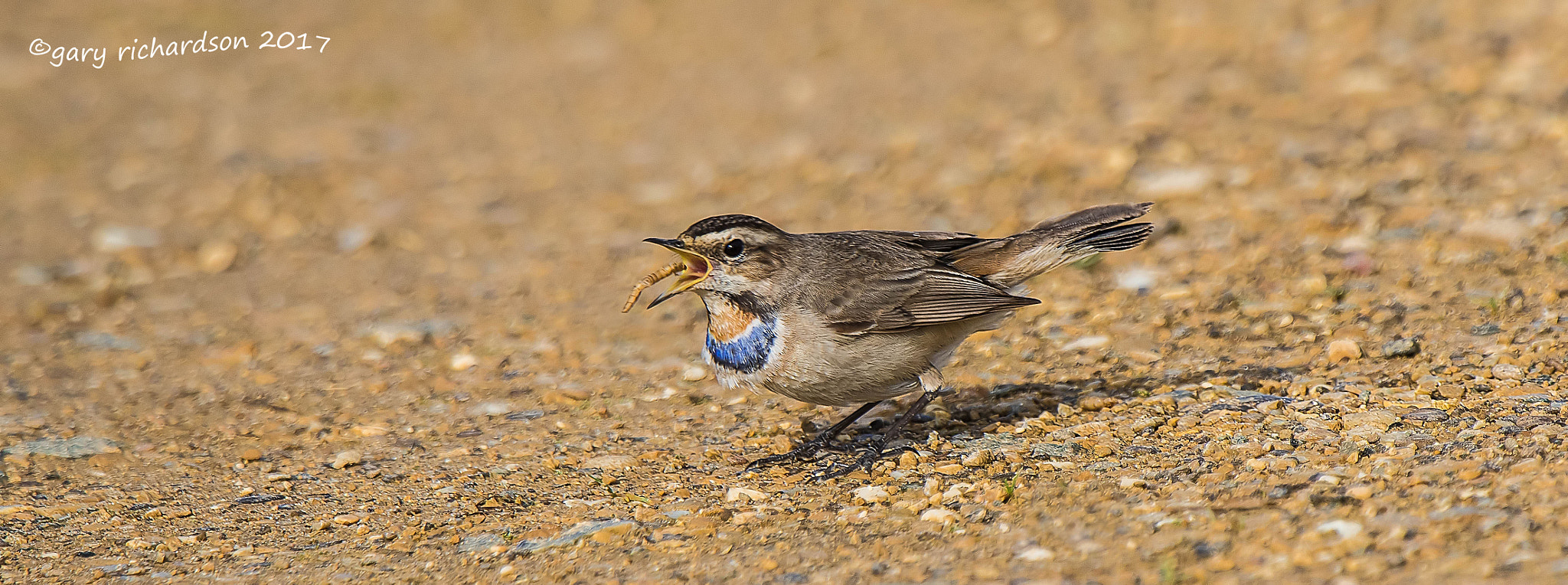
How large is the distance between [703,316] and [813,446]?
7.78 ft

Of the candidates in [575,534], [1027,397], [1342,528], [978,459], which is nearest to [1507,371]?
[1342,528]

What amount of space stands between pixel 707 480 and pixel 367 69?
930 centimetres

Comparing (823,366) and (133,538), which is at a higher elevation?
(823,366)

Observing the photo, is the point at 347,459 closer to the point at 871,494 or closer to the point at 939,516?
the point at 871,494

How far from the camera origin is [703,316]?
8164 mm

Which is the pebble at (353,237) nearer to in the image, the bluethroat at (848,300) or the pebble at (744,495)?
the bluethroat at (848,300)

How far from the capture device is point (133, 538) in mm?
5438

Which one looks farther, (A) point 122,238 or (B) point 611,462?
(A) point 122,238

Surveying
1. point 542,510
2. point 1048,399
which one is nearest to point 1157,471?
point 1048,399

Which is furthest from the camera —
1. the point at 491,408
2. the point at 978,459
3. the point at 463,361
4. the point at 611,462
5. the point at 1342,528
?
the point at 463,361

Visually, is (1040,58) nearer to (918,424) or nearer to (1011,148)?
(1011,148)

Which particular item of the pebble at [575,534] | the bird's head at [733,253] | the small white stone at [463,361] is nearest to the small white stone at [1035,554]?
the pebble at [575,534]

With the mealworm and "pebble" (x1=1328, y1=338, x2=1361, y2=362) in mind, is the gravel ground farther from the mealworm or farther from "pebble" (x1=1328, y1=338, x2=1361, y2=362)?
the mealworm

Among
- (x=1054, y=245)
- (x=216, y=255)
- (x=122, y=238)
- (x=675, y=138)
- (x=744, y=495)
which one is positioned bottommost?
(x=744, y=495)
